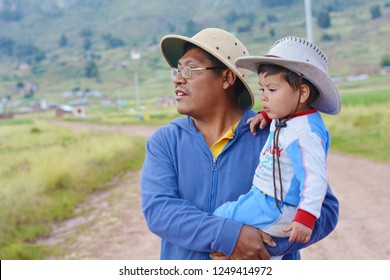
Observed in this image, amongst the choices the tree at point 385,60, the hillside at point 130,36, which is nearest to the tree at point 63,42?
the hillside at point 130,36

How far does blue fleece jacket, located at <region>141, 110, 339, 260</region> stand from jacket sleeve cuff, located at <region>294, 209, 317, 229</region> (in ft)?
0.39

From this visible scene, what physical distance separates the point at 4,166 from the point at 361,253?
1081cm

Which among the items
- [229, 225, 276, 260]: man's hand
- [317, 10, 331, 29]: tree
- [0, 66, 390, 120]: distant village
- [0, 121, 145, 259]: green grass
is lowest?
[0, 66, 390, 120]: distant village

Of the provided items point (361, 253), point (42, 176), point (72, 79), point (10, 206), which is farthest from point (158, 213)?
point (72, 79)

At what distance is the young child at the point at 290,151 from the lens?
92.7 inches

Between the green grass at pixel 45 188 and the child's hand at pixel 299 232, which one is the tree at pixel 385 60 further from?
the child's hand at pixel 299 232

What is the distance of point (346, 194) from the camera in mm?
9562

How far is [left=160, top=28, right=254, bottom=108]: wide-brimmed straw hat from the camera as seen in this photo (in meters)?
2.64

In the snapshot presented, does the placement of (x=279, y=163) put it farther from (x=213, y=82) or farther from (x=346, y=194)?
(x=346, y=194)

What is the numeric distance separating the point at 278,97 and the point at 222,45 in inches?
14.1

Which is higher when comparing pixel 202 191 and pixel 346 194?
pixel 202 191

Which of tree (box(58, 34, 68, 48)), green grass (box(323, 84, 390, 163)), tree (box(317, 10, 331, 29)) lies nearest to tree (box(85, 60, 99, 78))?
tree (box(58, 34, 68, 48))

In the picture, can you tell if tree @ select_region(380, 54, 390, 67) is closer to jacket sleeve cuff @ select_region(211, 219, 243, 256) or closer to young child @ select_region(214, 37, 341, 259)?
young child @ select_region(214, 37, 341, 259)

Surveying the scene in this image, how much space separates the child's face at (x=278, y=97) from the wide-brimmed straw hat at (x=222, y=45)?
0.74 feet
